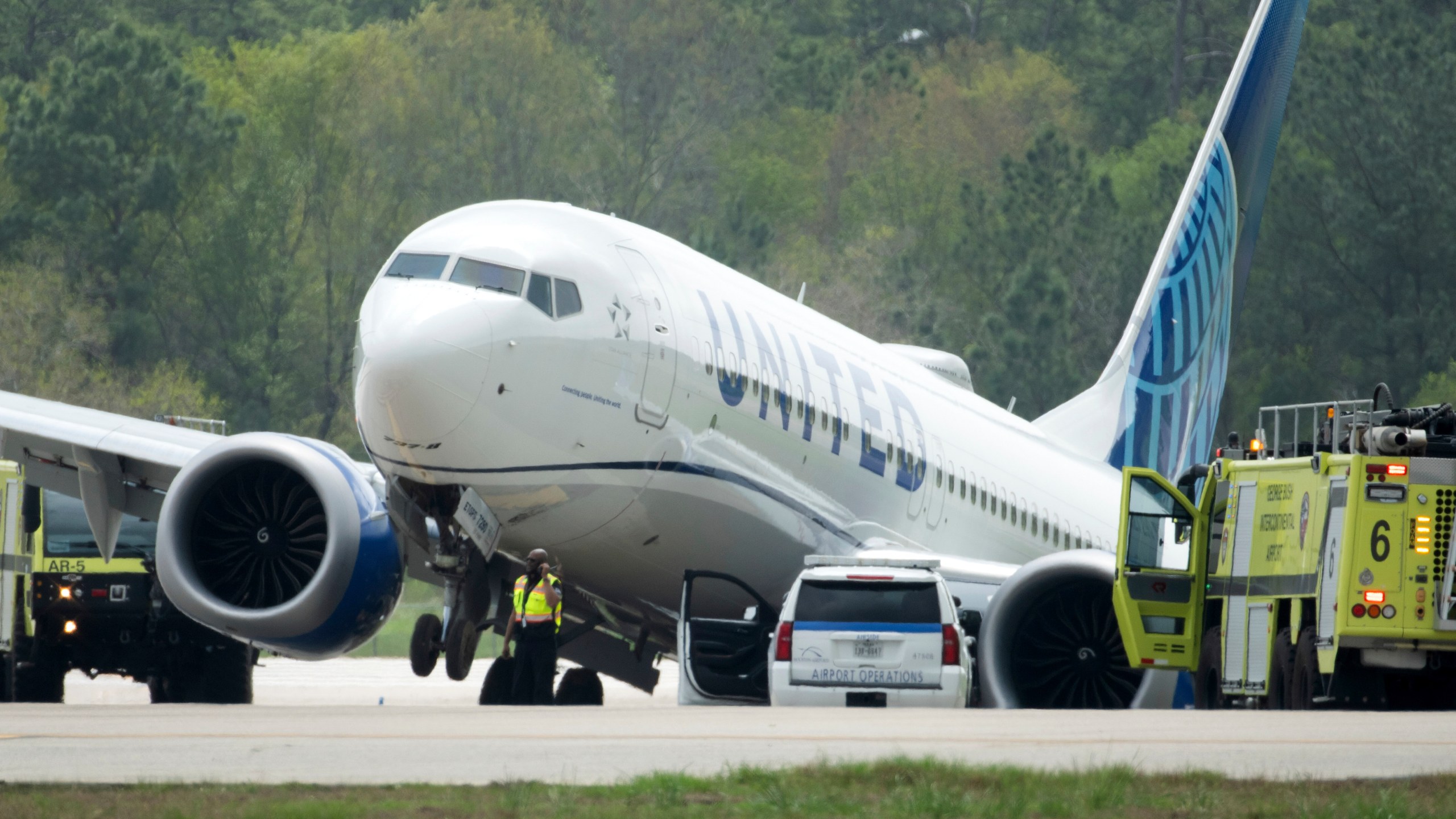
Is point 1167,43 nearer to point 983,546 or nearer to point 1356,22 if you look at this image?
point 1356,22

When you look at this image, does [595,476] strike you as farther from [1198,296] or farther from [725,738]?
[1198,296]

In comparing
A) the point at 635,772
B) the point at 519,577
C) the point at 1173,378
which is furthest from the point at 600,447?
the point at 1173,378

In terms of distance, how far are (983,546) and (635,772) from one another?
1137 centimetres

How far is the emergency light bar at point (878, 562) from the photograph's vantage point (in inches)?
606

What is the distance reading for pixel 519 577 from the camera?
1563 cm

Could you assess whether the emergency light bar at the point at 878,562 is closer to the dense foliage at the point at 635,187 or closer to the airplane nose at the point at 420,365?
the airplane nose at the point at 420,365

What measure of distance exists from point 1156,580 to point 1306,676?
225cm

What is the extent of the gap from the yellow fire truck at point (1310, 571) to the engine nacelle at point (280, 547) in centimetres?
551

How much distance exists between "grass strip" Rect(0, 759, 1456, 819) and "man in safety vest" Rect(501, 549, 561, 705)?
22.6 ft

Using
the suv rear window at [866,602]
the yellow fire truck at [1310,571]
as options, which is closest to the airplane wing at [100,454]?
the suv rear window at [866,602]

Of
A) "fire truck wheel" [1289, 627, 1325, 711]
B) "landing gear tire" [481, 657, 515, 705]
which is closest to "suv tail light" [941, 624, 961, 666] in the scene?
"fire truck wheel" [1289, 627, 1325, 711]

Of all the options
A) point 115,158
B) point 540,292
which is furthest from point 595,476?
point 115,158

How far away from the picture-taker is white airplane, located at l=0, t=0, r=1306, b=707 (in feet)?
44.9

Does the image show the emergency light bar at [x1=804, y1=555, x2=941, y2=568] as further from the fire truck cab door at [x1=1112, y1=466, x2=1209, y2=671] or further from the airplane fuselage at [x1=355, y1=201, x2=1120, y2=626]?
the fire truck cab door at [x1=1112, y1=466, x2=1209, y2=671]
